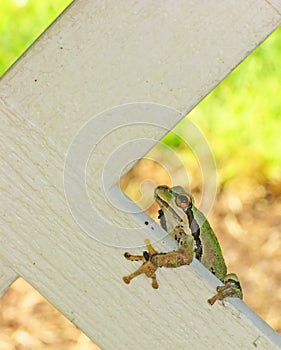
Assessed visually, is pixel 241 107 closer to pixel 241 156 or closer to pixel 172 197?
pixel 241 156

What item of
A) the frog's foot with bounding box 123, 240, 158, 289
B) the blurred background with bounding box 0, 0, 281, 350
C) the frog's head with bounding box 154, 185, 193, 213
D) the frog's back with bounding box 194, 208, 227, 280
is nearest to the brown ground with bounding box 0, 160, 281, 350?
the blurred background with bounding box 0, 0, 281, 350

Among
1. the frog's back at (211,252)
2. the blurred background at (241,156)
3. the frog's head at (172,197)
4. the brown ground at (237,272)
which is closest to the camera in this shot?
the frog's head at (172,197)

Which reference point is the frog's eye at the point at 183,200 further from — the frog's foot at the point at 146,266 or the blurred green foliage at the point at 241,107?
the blurred green foliage at the point at 241,107

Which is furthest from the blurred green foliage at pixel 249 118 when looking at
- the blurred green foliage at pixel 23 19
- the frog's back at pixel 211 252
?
the frog's back at pixel 211 252

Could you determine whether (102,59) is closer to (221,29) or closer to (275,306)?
(221,29)

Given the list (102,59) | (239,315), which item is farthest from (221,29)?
(239,315)

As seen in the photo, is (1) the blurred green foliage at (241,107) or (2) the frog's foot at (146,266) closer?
(2) the frog's foot at (146,266)

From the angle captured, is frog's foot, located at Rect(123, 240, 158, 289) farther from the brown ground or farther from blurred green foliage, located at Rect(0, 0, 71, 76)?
blurred green foliage, located at Rect(0, 0, 71, 76)
